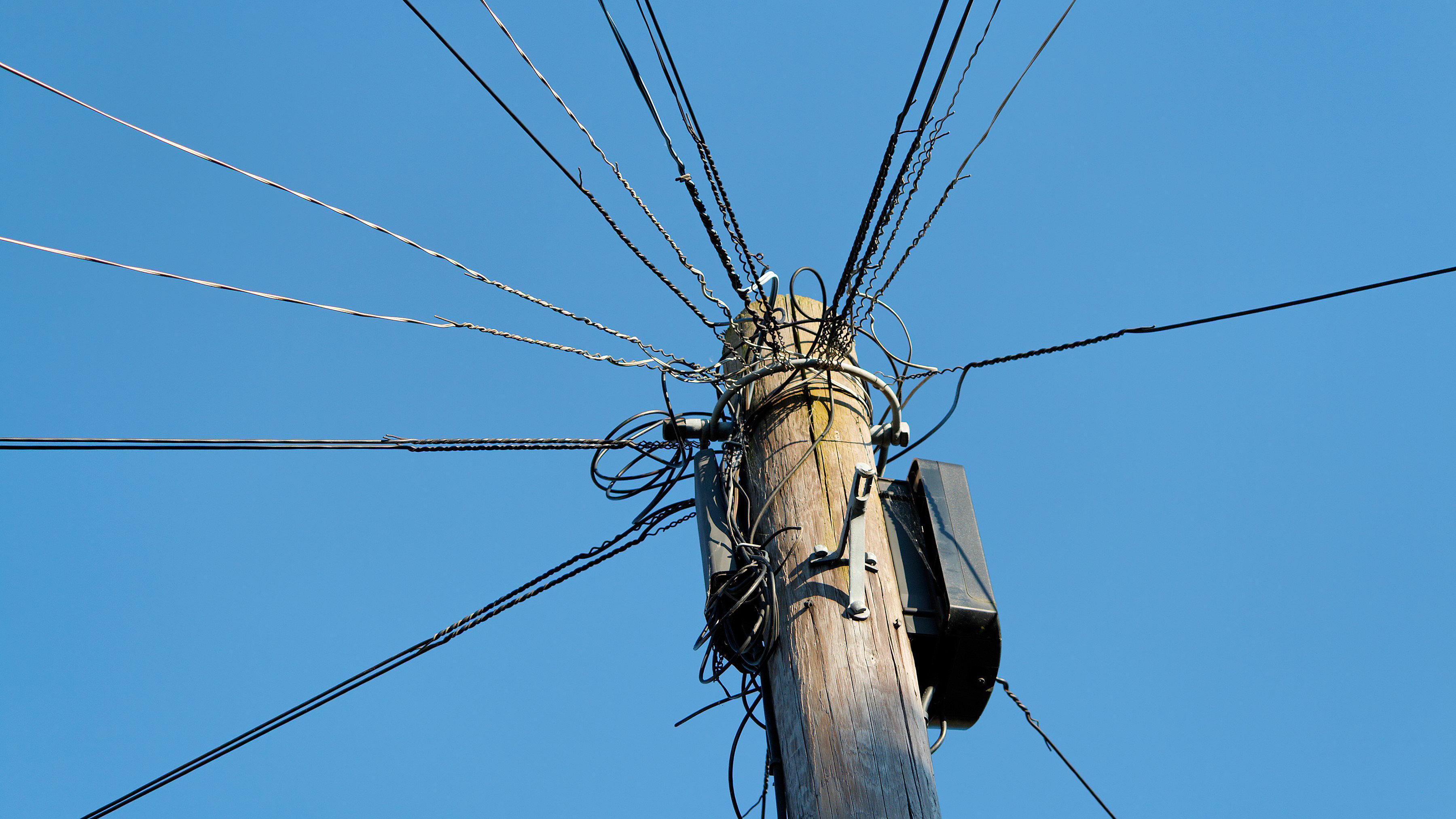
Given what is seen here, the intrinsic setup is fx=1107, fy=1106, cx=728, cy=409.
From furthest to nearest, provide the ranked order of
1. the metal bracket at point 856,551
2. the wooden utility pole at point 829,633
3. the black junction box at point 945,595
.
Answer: the black junction box at point 945,595, the metal bracket at point 856,551, the wooden utility pole at point 829,633

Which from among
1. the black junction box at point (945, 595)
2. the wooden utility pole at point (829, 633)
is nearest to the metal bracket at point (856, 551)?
the wooden utility pole at point (829, 633)

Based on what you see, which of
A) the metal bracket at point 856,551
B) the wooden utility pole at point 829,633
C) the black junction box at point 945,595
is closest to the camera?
the wooden utility pole at point 829,633

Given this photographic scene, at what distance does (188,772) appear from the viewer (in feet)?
12.5

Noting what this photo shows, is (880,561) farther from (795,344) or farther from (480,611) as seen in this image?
(480,611)

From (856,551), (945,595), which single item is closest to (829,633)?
(856,551)

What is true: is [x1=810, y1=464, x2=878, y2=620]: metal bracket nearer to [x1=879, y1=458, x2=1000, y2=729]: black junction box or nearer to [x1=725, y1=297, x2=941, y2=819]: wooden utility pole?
[x1=725, y1=297, x2=941, y2=819]: wooden utility pole

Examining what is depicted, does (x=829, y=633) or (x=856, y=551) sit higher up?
(x=856, y=551)

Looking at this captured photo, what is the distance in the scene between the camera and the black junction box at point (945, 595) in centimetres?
306

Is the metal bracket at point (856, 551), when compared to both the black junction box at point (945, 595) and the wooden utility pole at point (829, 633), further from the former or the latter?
the black junction box at point (945, 595)

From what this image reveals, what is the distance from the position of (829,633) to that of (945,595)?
1.38 ft

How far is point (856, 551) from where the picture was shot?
2.92 m

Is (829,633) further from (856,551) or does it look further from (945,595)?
(945,595)

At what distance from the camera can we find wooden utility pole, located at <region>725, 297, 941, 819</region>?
2576mm

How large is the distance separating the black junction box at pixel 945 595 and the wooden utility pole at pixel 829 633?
0.35 ft
